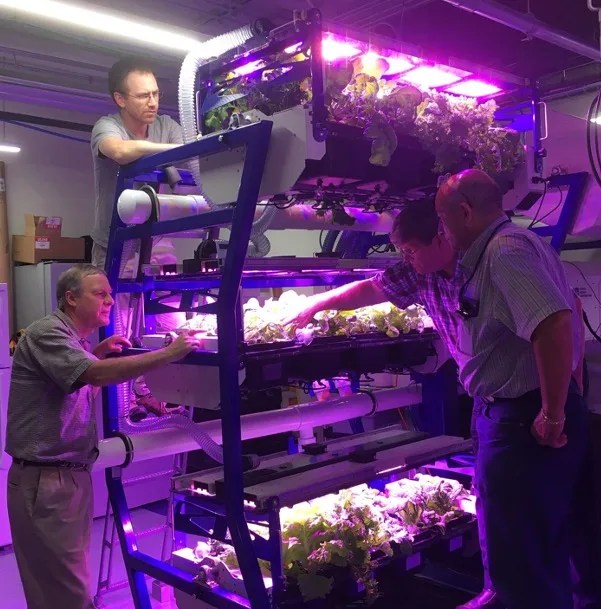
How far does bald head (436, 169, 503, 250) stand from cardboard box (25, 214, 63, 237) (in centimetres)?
520

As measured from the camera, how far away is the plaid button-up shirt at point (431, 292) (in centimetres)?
312

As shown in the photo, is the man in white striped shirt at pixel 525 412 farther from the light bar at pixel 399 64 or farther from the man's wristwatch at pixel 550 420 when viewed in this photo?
the light bar at pixel 399 64

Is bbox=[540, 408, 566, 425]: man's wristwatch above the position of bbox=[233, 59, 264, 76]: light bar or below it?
below

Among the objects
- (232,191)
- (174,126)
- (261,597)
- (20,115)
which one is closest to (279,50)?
(232,191)

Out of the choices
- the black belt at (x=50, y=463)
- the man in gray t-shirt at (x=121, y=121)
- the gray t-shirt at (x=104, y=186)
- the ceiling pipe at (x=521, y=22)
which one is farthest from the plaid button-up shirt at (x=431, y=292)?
the ceiling pipe at (x=521, y=22)

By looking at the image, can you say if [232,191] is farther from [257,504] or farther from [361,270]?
[257,504]

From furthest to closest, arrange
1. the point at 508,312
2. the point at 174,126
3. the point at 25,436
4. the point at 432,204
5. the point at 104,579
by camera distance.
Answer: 1. the point at 104,579
2. the point at 174,126
3. the point at 432,204
4. the point at 25,436
5. the point at 508,312

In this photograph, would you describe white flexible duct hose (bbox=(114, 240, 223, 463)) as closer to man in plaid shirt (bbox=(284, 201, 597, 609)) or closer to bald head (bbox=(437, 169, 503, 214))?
man in plaid shirt (bbox=(284, 201, 597, 609))

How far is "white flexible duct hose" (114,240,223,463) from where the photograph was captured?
3.08 meters

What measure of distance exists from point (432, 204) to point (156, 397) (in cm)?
162

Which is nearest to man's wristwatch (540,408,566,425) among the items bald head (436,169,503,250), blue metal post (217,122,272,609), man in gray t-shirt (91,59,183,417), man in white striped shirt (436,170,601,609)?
man in white striped shirt (436,170,601,609)

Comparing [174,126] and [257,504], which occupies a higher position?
[174,126]

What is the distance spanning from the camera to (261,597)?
2.60 m

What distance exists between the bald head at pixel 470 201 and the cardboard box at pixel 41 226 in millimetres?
5202
